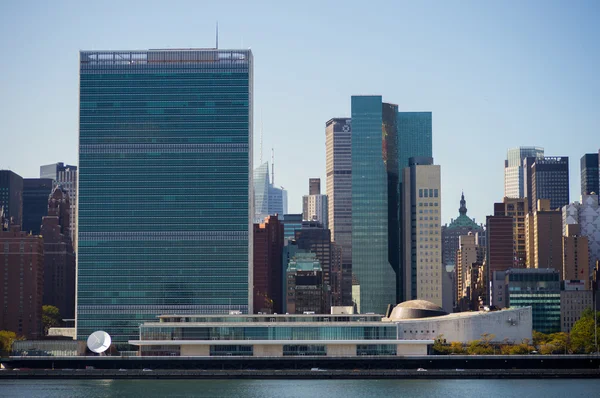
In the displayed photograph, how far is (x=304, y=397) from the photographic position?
191500 mm

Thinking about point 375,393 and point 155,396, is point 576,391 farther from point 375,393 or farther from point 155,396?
point 155,396

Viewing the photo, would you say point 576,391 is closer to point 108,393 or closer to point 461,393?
point 461,393

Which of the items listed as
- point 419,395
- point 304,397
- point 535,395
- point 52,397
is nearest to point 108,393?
point 52,397

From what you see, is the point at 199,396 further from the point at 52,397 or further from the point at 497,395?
the point at 497,395

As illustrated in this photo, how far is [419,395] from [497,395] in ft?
39.4

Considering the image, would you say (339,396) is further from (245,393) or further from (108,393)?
(108,393)

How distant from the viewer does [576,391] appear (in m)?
200

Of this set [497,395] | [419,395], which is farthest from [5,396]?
[497,395]

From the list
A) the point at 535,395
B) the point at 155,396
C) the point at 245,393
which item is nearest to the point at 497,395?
the point at 535,395

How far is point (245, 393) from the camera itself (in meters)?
199

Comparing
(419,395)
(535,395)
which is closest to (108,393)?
(419,395)

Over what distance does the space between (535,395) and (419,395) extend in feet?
58.3

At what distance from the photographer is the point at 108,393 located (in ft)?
655

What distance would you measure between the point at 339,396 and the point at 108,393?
36.9 meters
